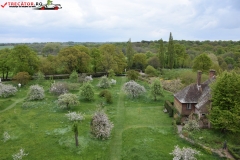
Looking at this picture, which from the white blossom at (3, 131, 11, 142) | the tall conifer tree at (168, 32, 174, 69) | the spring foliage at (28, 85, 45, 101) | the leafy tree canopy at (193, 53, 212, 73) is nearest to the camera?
the white blossom at (3, 131, 11, 142)

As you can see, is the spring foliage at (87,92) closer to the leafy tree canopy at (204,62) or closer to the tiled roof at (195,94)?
the tiled roof at (195,94)

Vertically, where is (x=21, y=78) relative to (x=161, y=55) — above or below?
below

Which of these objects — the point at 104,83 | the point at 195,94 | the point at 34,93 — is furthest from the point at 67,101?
the point at 195,94

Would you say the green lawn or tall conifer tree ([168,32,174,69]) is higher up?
tall conifer tree ([168,32,174,69])

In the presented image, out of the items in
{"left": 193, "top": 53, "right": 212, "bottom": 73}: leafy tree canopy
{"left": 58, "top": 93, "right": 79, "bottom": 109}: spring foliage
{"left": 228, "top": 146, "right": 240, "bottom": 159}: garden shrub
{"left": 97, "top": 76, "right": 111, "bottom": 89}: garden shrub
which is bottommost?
{"left": 228, "top": 146, "right": 240, "bottom": 159}: garden shrub

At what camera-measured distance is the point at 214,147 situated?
20.2 metres

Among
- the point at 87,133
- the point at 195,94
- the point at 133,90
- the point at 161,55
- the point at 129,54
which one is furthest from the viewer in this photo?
the point at 161,55

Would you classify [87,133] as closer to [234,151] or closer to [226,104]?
[234,151]

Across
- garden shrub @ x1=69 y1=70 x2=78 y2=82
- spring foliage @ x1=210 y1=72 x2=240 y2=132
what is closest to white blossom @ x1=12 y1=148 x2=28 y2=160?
spring foliage @ x1=210 y1=72 x2=240 y2=132

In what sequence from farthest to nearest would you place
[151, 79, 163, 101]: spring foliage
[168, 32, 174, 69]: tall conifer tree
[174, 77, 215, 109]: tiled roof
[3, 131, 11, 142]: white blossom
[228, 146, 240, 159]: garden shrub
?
[168, 32, 174, 69]: tall conifer tree
[151, 79, 163, 101]: spring foliage
[174, 77, 215, 109]: tiled roof
[3, 131, 11, 142]: white blossom
[228, 146, 240, 159]: garden shrub

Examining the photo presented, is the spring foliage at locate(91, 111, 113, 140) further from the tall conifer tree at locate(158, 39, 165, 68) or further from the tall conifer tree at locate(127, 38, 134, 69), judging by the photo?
the tall conifer tree at locate(158, 39, 165, 68)

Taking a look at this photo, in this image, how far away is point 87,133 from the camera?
23.8m

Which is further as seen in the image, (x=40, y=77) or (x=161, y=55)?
(x=161, y=55)

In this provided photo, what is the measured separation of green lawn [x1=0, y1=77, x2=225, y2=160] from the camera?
769 inches
